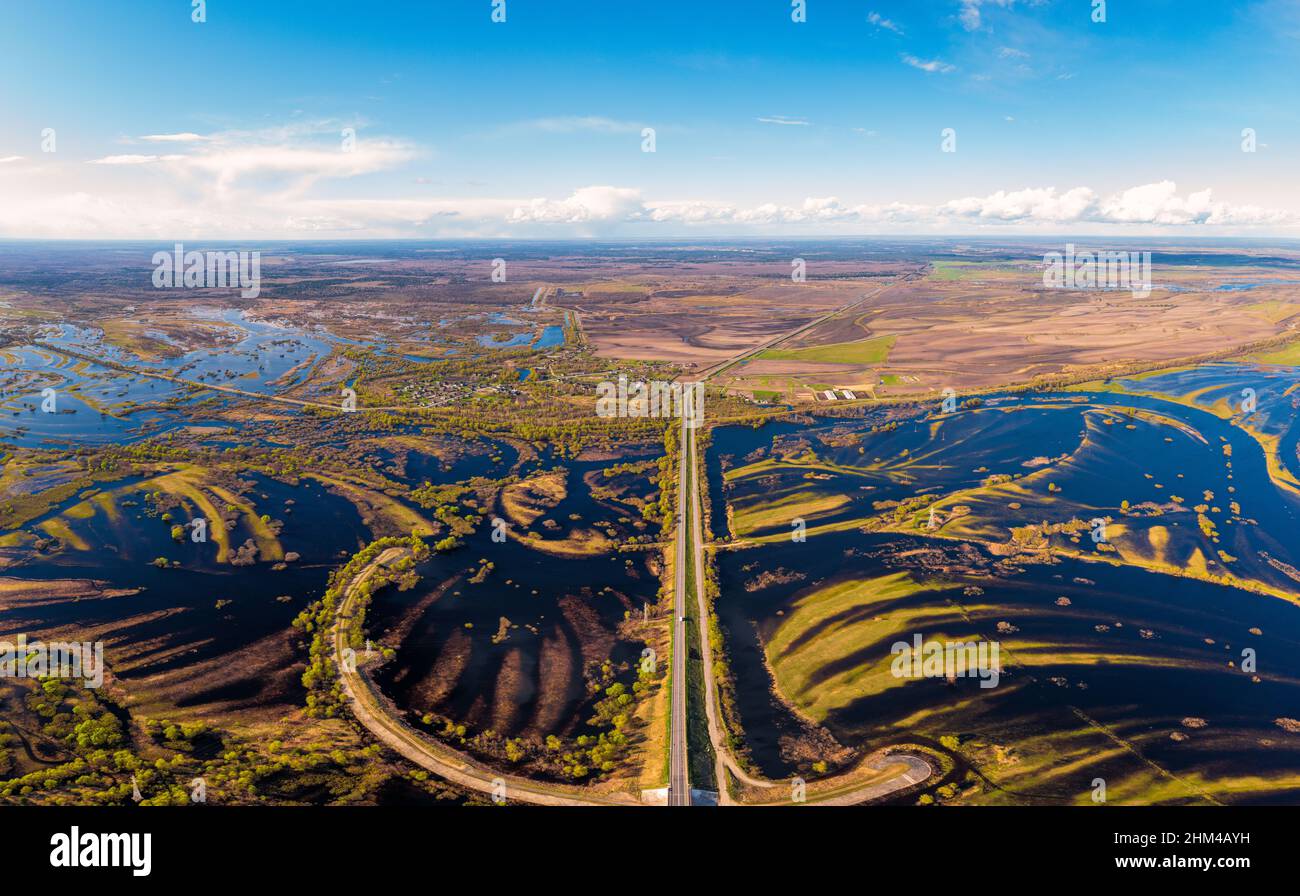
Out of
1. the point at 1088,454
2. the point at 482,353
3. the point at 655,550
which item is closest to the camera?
the point at 655,550

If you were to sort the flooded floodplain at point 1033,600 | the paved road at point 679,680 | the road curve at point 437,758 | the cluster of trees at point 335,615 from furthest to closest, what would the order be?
the cluster of trees at point 335,615
the flooded floodplain at point 1033,600
the paved road at point 679,680
the road curve at point 437,758

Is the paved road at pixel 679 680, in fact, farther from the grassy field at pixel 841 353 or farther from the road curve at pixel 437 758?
the grassy field at pixel 841 353

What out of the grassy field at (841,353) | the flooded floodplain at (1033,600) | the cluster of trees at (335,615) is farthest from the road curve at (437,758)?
the grassy field at (841,353)

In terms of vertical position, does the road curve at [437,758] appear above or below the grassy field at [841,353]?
below

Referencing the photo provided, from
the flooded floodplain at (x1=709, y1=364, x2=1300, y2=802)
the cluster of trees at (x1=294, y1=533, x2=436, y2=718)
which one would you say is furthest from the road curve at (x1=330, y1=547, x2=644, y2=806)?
the flooded floodplain at (x1=709, y1=364, x2=1300, y2=802)

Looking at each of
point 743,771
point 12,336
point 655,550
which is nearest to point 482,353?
point 655,550

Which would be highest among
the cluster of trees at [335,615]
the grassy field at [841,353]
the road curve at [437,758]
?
the grassy field at [841,353]
